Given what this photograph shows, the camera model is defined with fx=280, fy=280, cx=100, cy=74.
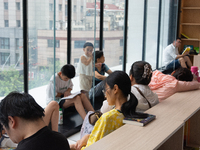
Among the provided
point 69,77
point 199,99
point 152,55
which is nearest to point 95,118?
point 199,99

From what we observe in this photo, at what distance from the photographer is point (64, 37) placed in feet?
11.5

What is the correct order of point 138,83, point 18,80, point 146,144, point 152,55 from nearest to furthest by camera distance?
point 146,144 → point 138,83 → point 18,80 → point 152,55

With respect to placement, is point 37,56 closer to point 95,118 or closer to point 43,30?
point 43,30

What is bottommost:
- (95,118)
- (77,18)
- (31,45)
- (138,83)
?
(95,118)

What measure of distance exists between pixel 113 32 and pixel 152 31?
147 centimetres

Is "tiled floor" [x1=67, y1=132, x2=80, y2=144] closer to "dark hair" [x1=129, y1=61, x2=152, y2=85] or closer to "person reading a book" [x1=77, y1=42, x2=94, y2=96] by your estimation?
"person reading a book" [x1=77, y1=42, x2=94, y2=96]

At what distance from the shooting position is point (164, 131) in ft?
5.67

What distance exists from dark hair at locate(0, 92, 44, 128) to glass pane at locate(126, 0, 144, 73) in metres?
4.31

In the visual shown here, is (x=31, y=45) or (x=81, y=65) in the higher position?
(x=31, y=45)

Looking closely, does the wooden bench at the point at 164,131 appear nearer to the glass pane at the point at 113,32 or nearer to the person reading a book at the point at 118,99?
the person reading a book at the point at 118,99

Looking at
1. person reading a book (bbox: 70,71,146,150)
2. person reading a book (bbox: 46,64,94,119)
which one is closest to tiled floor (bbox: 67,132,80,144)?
person reading a book (bbox: 46,64,94,119)

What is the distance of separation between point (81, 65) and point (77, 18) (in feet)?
1.83

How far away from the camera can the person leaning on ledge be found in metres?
1.23

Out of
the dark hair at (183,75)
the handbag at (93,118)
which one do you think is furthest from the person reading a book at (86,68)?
the handbag at (93,118)
